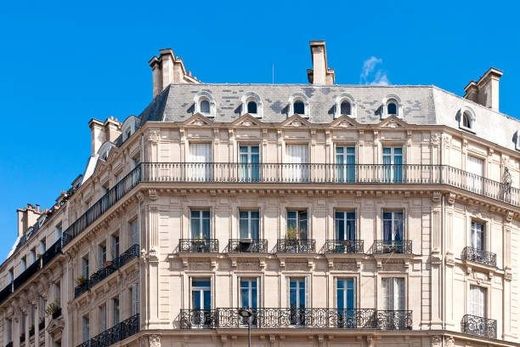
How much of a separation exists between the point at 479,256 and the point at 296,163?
23.5 ft

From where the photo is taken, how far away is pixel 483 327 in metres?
46.6

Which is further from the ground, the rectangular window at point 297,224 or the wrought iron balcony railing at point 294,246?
the rectangular window at point 297,224

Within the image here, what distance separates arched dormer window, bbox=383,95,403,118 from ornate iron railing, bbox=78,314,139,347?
11284mm

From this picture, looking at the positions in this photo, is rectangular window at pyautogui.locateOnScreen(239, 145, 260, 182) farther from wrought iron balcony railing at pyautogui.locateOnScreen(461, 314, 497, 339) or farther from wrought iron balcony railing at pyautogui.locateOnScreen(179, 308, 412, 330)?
wrought iron balcony railing at pyautogui.locateOnScreen(461, 314, 497, 339)

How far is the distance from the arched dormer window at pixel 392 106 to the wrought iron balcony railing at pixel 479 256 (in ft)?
17.4

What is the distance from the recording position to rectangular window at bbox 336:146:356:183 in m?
46.8

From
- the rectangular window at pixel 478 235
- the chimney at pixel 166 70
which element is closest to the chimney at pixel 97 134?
the chimney at pixel 166 70

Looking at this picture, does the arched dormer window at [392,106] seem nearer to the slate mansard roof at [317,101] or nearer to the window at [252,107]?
the slate mansard roof at [317,101]

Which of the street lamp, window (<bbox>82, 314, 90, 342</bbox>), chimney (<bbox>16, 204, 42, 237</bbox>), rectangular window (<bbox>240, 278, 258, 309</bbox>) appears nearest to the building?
rectangular window (<bbox>240, 278, 258, 309</bbox>)

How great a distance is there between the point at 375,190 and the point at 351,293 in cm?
361

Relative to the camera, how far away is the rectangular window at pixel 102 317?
4966 centimetres

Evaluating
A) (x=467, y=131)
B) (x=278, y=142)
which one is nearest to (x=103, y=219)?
(x=278, y=142)

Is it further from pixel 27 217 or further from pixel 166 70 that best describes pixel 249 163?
pixel 27 217

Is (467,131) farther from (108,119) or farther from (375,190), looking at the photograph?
(108,119)
